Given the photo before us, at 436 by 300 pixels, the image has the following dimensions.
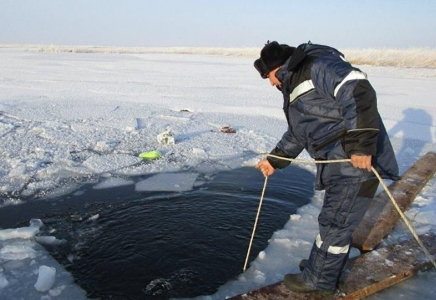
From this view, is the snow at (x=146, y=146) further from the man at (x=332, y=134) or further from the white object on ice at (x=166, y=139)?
the man at (x=332, y=134)

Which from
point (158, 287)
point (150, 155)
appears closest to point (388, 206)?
point (158, 287)

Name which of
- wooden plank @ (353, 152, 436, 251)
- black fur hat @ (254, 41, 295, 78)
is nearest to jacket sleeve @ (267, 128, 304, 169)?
black fur hat @ (254, 41, 295, 78)

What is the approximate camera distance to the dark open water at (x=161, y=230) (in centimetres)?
278

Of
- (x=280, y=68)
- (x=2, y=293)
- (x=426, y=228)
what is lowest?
(x=2, y=293)

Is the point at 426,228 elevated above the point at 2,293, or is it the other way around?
the point at 426,228

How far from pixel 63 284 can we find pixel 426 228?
3.20 m

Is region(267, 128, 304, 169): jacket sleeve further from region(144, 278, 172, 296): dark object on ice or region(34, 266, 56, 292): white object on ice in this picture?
region(34, 266, 56, 292): white object on ice

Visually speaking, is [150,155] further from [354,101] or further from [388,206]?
[354,101]

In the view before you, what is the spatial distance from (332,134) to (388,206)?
74.7 inches

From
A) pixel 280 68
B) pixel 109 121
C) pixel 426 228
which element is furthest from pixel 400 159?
pixel 109 121

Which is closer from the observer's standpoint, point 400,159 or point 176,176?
point 176,176

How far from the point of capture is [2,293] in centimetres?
255

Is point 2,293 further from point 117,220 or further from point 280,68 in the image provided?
point 280,68

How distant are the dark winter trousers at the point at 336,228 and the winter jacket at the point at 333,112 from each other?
7 cm
